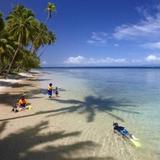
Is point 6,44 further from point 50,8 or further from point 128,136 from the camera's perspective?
point 128,136

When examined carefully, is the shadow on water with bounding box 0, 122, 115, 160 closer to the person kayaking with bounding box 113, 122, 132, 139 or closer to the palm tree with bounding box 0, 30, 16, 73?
the person kayaking with bounding box 113, 122, 132, 139

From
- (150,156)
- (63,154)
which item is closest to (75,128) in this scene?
(63,154)

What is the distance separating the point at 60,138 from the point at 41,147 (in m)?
1.61

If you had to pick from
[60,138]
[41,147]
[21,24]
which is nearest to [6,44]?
[21,24]

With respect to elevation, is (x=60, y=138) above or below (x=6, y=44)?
below

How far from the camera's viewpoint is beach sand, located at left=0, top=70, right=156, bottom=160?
10289 mm

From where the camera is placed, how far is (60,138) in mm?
12359

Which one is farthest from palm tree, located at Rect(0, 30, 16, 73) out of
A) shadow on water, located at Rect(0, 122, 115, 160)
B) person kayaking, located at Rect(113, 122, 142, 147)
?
person kayaking, located at Rect(113, 122, 142, 147)

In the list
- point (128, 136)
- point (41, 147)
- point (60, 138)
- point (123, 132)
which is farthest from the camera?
point (123, 132)

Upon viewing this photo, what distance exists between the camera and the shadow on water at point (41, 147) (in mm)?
9992

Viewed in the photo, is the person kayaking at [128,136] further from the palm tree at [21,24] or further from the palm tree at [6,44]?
the palm tree at [21,24]

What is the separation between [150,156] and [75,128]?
5.01 meters

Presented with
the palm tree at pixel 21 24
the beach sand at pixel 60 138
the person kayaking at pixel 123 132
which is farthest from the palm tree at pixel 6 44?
the person kayaking at pixel 123 132

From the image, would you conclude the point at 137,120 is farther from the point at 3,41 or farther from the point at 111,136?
the point at 3,41
